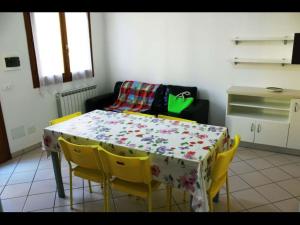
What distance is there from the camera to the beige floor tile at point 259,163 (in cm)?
302

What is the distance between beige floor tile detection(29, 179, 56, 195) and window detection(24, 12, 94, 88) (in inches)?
57.4

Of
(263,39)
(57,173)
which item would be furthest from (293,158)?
(57,173)

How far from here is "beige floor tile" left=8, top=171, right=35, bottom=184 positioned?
2826mm

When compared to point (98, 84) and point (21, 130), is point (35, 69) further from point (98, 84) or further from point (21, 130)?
point (98, 84)

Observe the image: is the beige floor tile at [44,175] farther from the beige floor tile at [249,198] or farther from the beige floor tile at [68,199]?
the beige floor tile at [249,198]

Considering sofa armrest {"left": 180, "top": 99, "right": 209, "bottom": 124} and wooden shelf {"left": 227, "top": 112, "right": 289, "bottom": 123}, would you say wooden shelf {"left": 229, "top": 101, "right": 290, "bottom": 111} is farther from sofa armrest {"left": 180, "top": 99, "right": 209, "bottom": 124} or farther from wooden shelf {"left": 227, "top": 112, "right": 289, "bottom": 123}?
sofa armrest {"left": 180, "top": 99, "right": 209, "bottom": 124}

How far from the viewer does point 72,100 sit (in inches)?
160

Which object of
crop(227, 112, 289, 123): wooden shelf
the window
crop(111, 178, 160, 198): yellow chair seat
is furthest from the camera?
the window

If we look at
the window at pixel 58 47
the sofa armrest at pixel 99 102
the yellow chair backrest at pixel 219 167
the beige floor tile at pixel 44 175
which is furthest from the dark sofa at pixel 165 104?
the yellow chair backrest at pixel 219 167

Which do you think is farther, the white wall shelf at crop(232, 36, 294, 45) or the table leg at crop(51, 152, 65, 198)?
the white wall shelf at crop(232, 36, 294, 45)

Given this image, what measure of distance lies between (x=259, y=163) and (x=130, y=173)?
204 cm

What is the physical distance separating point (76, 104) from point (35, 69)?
0.89m

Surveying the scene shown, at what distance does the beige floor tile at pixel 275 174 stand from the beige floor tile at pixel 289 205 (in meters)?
0.37

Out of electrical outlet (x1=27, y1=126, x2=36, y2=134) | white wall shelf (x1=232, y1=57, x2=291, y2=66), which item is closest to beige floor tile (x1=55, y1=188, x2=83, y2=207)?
electrical outlet (x1=27, y1=126, x2=36, y2=134)
